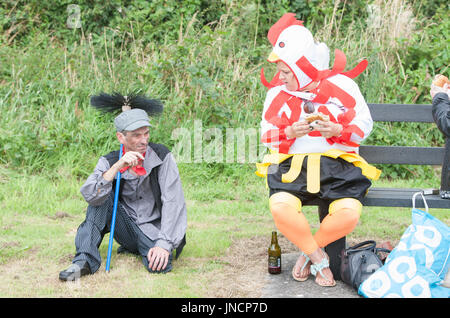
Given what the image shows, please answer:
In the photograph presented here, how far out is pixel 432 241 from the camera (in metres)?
3.20

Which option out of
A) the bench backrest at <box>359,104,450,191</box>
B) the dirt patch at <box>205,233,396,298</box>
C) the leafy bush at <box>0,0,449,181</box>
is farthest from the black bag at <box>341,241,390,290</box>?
the leafy bush at <box>0,0,449,181</box>

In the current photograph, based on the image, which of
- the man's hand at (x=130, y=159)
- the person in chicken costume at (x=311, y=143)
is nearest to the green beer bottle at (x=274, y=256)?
the person in chicken costume at (x=311, y=143)

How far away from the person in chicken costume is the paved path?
5 centimetres

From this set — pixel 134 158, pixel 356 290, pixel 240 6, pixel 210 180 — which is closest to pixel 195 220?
pixel 210 180

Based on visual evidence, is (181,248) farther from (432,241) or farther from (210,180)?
(210,180)

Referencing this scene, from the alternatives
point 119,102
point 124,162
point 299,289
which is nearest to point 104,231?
point 124,162

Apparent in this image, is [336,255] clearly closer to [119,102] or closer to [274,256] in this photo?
[274,256]

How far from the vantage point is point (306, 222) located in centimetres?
353

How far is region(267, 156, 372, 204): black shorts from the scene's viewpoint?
355cm

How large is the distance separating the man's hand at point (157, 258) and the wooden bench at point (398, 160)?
1.01 meters

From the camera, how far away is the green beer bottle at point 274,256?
3777 mm

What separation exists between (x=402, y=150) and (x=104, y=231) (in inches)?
88.5

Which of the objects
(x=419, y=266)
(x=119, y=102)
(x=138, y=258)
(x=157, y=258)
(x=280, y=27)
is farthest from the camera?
(x=138, y=258)

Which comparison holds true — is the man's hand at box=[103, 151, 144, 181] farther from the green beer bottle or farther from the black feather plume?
the green beer bottle
